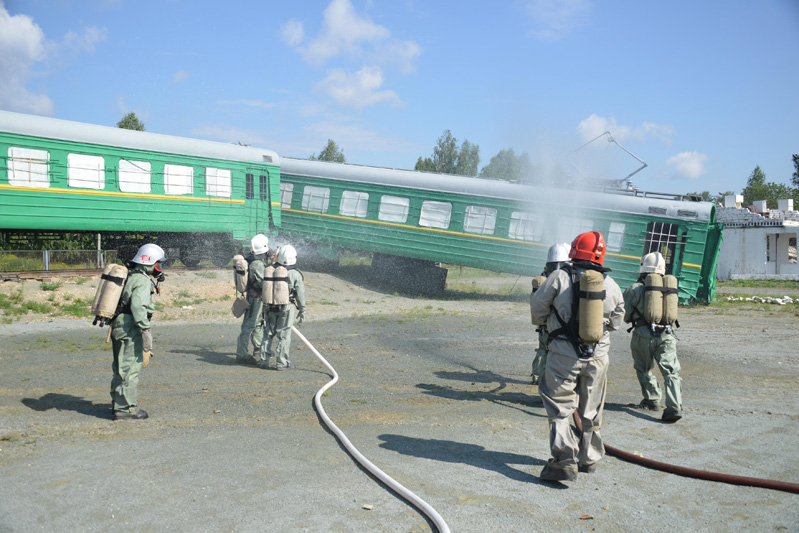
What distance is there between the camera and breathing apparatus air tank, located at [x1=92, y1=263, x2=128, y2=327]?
6.30m

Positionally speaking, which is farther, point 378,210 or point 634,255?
point 378,210

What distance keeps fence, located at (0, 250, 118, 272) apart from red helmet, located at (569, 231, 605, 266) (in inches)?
575


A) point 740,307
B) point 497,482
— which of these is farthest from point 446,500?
point 740,307

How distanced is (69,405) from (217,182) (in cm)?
1242

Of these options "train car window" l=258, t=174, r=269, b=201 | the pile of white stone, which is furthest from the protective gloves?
the pile of white stone

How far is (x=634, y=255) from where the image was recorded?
18.9m

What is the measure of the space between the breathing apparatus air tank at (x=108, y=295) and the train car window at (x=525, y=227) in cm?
1485

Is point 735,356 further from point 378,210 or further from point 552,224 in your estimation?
point 378,210

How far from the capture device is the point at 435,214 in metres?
20.2

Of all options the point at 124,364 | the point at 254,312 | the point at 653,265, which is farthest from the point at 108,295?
the point at 653,265

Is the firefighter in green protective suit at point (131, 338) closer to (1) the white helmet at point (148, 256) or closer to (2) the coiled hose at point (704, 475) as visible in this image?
(1) the white helmet at point (148, 256)

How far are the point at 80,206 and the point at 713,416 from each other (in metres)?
14.9

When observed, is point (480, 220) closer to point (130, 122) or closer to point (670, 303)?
point (670, 303)

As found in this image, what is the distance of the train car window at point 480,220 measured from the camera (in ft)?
65.0
